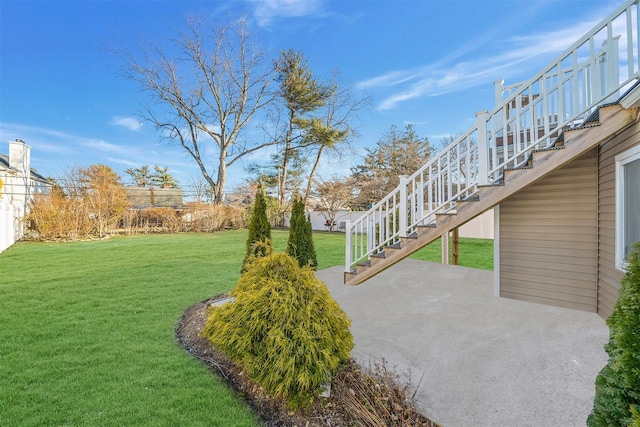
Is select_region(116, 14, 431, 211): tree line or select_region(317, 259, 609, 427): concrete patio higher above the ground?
select_region(116, 14, 431, 211): tree line

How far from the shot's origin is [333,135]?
64.7 ft

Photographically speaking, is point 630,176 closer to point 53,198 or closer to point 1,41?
point 1,41

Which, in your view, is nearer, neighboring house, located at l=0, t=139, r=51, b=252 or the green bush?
the green bush

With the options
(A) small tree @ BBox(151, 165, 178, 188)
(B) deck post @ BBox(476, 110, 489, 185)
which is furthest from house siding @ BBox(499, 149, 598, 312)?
(A) small tree @ BBox(151, 165, 178, 188)

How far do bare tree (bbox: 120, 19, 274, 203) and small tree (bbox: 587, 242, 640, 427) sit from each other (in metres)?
19.0

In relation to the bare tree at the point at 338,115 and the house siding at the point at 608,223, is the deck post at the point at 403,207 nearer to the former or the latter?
the house siding at the point at 608,223

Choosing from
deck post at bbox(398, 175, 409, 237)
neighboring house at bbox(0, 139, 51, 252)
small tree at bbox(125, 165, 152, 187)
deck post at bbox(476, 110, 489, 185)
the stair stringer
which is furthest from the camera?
small tree at bbox(125, 165, 152, 187)

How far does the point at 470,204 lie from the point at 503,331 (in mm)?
1461

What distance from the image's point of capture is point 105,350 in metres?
3.15

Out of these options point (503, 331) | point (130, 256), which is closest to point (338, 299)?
point (503, 331)

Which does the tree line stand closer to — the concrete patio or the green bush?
the concrete patio

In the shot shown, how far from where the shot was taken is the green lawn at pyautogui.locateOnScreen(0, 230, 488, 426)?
87.1 inches

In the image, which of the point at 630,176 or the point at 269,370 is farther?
the point at 630,176

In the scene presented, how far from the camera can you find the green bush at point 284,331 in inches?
88.0
